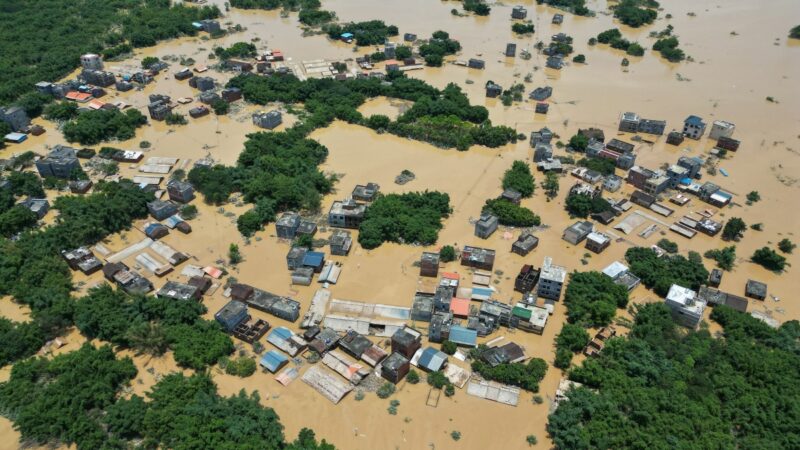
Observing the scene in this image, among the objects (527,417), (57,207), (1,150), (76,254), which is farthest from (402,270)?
(1,150)

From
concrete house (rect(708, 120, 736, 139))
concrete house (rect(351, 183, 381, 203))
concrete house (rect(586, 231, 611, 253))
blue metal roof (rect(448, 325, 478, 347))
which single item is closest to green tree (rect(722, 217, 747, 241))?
concrete house (rect(586, 231, 611, 253))

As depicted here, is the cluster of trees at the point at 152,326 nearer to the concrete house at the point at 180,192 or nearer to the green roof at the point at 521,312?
the concrete house at the point at 180,192

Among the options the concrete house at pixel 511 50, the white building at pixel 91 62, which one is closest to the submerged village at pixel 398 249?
the concrete house at pixel 511 50

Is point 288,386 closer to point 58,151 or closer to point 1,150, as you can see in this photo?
point 58,151

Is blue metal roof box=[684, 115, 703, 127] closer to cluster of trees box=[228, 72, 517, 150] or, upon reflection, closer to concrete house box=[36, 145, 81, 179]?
cluster of trees box=[228, 72, 517, 150]

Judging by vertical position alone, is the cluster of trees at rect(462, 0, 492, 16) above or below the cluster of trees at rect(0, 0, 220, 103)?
below

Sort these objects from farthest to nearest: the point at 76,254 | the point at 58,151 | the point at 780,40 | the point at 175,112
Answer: the point at 780,40
the point at 175,112
the point at 58,151
the point at 76,254
